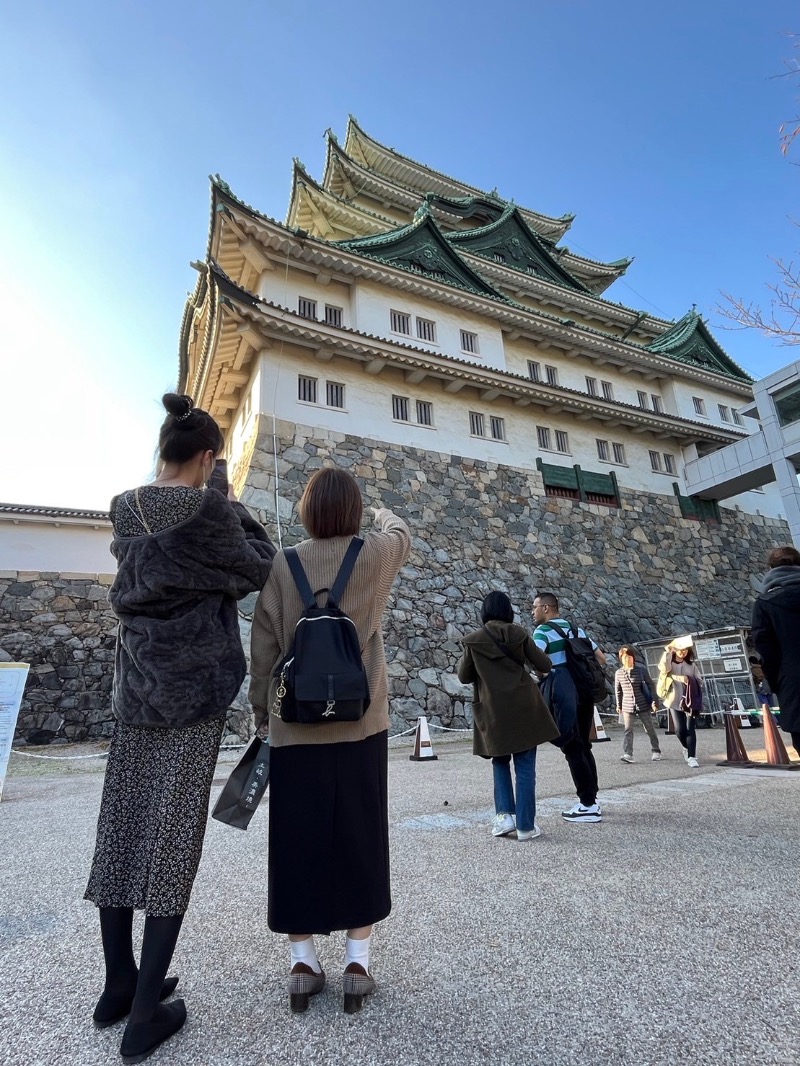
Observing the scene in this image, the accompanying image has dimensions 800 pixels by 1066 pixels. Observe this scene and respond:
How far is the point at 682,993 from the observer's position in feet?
5.50

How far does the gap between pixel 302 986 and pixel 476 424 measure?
14.1 m

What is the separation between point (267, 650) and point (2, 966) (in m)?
1.54

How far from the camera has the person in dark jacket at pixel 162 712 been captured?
1590 mm

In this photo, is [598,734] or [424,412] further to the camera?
[424,412]

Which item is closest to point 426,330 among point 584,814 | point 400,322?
point 400,322

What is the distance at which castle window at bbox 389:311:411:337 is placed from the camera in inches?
580

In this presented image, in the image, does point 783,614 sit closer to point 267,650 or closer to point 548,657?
point 548,657

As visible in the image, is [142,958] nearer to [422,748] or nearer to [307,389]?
[422,748]

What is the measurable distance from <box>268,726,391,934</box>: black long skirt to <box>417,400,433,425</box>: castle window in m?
12.7

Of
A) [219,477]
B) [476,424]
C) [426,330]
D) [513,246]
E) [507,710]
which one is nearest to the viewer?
[219,477]

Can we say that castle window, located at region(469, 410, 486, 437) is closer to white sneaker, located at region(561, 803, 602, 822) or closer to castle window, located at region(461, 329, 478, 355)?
castle window, located at region(461, 329, 478, 355)

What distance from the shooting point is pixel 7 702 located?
5.19m

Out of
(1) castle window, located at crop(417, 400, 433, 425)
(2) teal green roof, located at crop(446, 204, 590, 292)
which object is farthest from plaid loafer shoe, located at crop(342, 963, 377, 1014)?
(2) teal green roof, located at crop(446, 204, 590, 292)

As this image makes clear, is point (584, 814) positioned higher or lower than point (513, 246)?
lower
